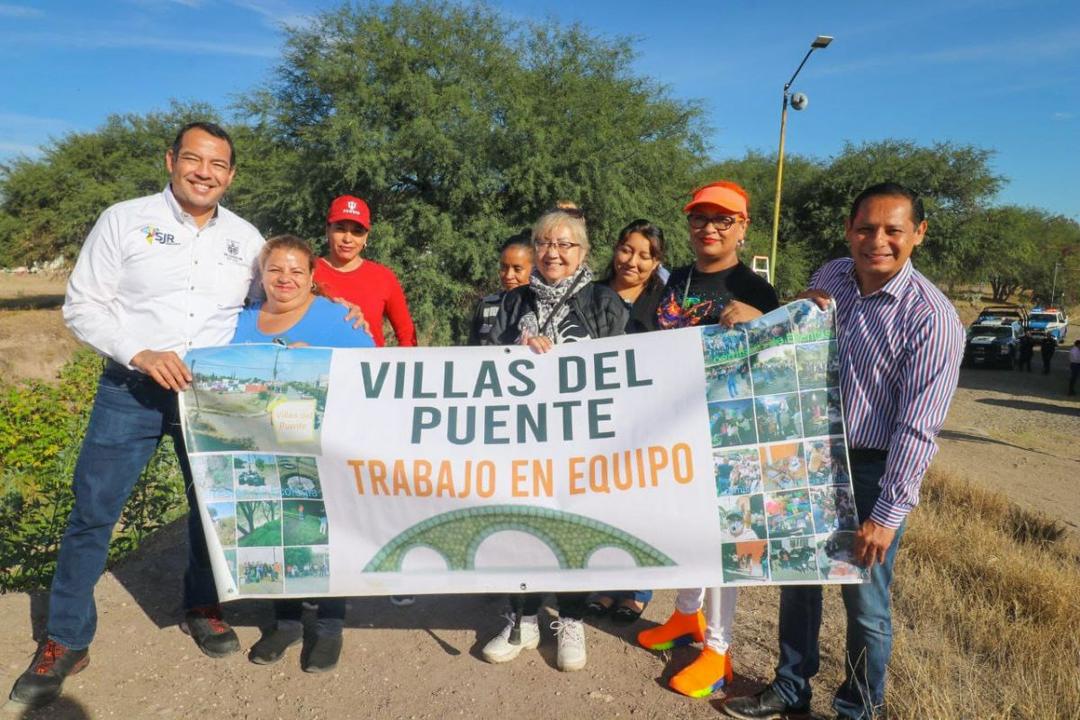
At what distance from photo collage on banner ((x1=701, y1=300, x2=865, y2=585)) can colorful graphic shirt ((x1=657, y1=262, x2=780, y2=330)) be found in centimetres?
22

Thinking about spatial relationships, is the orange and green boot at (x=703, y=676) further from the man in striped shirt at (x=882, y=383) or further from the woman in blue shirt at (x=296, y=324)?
the woman in blue shirt at (x=296, y=324)

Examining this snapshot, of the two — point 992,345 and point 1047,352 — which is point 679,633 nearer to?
point 992,345

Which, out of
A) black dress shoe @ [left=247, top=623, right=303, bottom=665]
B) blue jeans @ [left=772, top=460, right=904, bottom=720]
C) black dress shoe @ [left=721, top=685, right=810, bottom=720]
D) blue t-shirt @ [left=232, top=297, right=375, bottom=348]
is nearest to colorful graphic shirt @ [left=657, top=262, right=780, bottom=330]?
blue jeans @ [left=772, top=460, right=904, bottom=720]

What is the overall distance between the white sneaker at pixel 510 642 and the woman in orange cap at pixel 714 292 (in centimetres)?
74

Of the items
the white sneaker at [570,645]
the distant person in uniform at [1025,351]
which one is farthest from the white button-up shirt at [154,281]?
the distant person in uniform at [1025,351]

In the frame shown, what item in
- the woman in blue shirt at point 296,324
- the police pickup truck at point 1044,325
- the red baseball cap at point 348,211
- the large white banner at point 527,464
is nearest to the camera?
the large white banner at point 527,464

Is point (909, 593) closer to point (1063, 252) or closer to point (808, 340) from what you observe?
point (808, 340)

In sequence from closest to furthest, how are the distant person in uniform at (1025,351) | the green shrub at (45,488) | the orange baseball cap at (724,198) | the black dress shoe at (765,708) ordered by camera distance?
the black dress shoe at (765,708)
the orange baseball cap at (724,198)
the green shrub at (45,488)
the distant person in uniform at (1025,351)

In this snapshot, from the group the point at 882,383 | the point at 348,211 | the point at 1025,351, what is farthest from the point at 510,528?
the point at 1025,351

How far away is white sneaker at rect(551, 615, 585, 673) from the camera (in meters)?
3.59

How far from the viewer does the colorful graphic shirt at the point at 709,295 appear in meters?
3.34

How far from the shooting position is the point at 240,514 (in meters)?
3.40

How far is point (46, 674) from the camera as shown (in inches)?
129

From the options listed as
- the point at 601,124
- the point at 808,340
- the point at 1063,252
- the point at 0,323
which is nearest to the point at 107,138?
the point at 0,323
